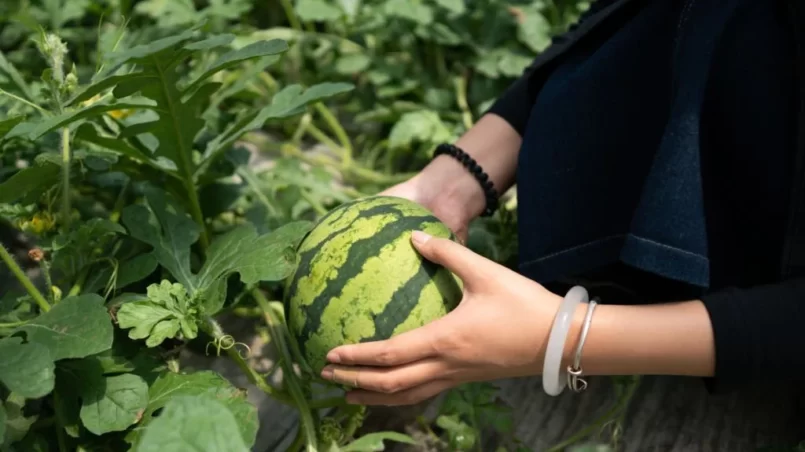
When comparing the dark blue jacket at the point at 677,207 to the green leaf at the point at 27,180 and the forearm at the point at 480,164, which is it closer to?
the forearm at the point at 480,164

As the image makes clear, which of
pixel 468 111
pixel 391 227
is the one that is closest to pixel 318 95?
pixel 391 227

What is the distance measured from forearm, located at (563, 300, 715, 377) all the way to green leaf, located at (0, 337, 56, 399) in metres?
0.66

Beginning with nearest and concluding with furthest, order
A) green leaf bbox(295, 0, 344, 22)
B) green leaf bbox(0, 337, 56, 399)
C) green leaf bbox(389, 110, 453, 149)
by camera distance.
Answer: green leaf bbox(0, 337, 56, 399), green leaf bbox(389, 110, 453, 149), green leaf bbox(295, 0, 344, 22)

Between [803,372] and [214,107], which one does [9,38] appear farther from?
[803,372]

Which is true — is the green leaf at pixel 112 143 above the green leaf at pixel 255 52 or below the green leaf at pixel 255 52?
Answer: below

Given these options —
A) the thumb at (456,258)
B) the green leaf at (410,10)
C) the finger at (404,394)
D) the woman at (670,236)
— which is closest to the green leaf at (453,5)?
the green leaf at (410,10)

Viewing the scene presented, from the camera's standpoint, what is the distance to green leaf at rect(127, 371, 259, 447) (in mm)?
1021

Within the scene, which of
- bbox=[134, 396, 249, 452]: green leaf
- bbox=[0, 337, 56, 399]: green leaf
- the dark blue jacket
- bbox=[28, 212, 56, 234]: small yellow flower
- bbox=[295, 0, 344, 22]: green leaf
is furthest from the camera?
bbox=[295, 0, 344, 22]: green leaf

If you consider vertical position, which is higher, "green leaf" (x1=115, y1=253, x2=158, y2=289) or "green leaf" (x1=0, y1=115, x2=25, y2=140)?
"green leaf" (x1=0, y1=115, x2=25, y2=140)

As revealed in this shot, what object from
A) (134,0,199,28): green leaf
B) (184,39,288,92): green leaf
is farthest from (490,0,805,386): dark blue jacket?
(134,0,199,28): green leaf

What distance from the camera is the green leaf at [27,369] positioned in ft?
2.92

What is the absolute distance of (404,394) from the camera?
3.64ft

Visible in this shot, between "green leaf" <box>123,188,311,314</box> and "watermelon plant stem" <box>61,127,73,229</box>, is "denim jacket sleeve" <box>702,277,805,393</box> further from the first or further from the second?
"watermelon plant stem" <box>61,127,73,229</box>

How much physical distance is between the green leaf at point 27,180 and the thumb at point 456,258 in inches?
22.2
